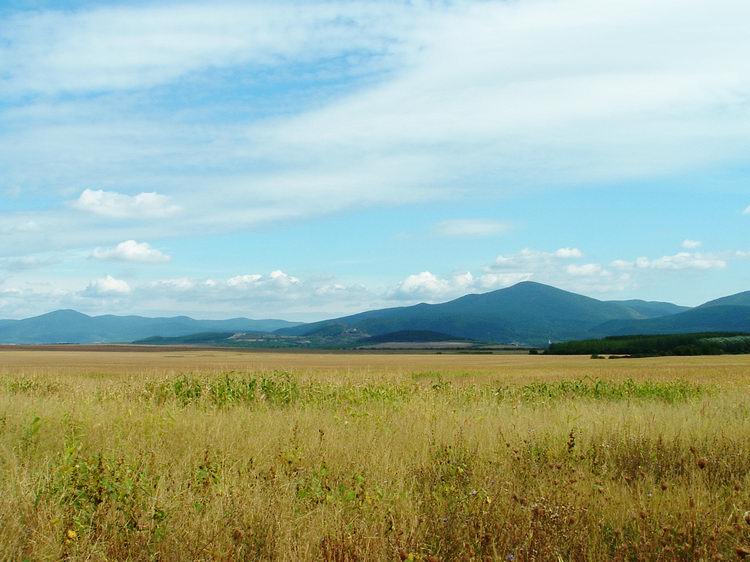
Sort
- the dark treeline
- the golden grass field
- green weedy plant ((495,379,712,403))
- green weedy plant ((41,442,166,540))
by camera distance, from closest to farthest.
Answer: the golden grass field < green weedy plant ((41,442,166,540)) < green weedy plant ((495,379,712,403)) < the dark treeline

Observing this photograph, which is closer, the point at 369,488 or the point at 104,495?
the point at 104,495

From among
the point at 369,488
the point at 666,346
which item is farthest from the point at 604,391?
the point at 666,346

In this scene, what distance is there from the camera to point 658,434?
10578 mm

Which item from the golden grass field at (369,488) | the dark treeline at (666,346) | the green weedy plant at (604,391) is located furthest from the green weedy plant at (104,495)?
the dark treeline at (666,346)

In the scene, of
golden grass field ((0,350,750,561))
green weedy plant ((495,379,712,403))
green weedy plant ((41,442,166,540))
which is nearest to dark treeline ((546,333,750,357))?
green weedy plant ((495,379,712,403))

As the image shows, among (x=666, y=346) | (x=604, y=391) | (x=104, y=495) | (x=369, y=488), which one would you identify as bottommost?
(x=666, y=346)

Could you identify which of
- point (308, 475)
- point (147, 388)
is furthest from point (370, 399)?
point (308, 475)

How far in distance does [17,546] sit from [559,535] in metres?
4.85

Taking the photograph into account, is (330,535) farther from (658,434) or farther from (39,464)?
(658,434)

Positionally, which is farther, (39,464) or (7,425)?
(7,425)

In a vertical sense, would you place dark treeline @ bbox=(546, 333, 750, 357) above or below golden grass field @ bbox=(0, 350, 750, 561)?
below

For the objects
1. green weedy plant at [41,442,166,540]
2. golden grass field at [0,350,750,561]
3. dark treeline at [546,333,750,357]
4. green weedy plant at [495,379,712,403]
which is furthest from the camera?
dark treeline at [546,333,750,357]

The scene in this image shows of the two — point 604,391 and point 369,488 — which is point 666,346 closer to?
point 604,391

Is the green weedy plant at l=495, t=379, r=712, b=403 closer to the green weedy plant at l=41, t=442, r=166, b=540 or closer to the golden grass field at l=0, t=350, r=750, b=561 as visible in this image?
the golden grass field at l=0, t=350, r=750, b=561
